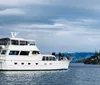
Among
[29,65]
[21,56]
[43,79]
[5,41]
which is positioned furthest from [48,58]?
[43,79]

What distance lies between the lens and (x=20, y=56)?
68.8 m

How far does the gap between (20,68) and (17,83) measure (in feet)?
83.3

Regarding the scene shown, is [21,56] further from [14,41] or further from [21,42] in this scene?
[14,41]

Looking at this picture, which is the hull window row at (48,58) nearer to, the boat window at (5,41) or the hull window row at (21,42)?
the hull window row at (21,42)

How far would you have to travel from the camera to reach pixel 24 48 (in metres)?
69.9

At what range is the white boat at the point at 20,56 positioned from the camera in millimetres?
67562

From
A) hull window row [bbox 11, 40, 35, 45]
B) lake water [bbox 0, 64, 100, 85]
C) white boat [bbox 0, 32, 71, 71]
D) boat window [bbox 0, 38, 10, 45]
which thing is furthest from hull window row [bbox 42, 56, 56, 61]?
boat window [bbox 0, 38, 10, 45]

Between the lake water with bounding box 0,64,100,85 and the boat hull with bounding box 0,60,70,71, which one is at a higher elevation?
the boat hull with bounding box 0,60,70,71

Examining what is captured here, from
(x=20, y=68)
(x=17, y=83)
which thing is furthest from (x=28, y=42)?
(x=17, y=83)

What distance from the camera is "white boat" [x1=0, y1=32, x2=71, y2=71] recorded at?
67562 millimetres

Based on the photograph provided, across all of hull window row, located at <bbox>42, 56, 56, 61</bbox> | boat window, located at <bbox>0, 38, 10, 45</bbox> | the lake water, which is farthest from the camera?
hull window row, located at <bbox>42, 56, 56, 61</bbox>

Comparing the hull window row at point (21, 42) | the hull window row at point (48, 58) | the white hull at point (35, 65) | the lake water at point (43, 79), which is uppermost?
the hull window row at point (21, 42)

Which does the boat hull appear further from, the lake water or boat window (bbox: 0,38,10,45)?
the lake water

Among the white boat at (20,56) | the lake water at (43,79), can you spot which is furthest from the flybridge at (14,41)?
the lake water at (43,79)
